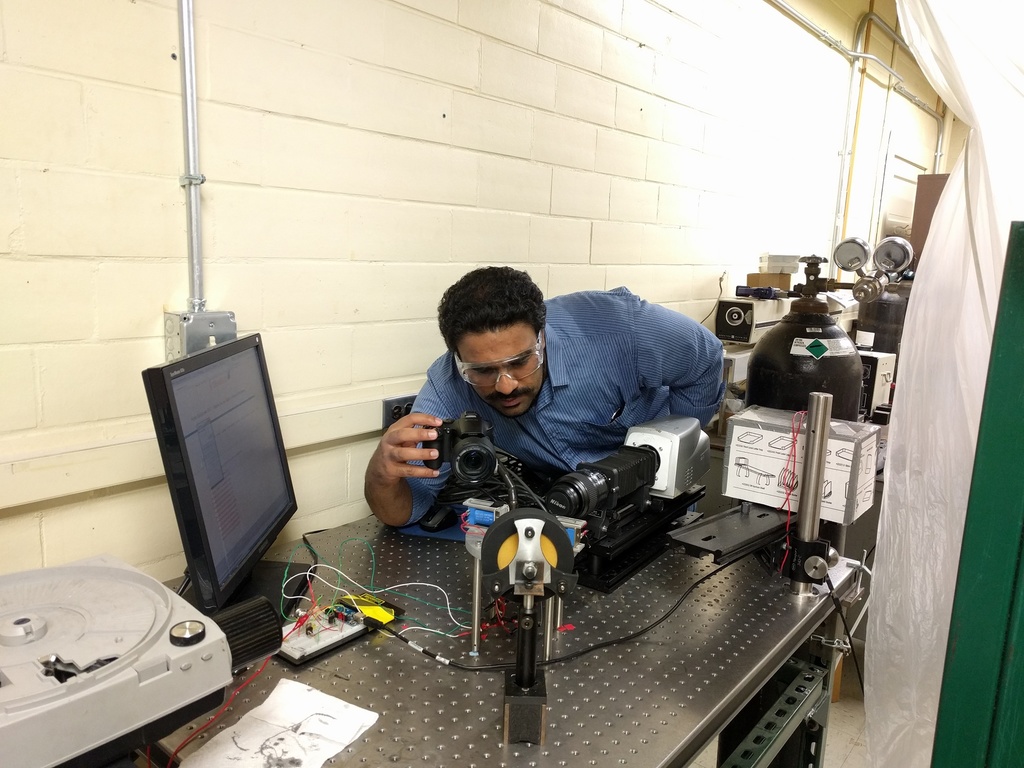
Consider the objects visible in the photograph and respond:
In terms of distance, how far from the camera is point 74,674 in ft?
2.14

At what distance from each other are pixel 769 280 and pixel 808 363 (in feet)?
5.21

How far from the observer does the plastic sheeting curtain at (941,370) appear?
1.04 meters

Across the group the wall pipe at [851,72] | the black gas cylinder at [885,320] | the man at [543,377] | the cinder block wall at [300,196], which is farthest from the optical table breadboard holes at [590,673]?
the wall pipe at [851,72]

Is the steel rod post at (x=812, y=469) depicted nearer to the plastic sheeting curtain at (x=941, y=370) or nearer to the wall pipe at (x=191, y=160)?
the plastic sheeting curtain at (x=941, y=370)

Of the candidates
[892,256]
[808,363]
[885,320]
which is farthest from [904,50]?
[808,363]

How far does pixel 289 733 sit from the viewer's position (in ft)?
3.00

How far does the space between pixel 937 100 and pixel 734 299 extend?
3235 millimetres

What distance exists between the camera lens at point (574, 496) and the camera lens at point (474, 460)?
0.36 feet

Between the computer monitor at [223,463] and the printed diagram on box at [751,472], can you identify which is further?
the printed diagram on box at [751,472]

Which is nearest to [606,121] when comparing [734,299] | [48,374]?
[734,299]

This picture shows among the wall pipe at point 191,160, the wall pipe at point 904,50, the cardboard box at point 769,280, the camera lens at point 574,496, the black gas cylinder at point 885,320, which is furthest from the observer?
the wall pipe at point 904,50

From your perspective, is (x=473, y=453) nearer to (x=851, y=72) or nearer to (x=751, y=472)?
(x=751, y=472)

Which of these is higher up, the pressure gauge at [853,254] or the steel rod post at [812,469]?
the pressure gauge at [853,254]

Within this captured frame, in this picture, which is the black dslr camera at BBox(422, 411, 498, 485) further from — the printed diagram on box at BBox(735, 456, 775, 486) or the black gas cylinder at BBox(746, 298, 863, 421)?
the black gas cylinder at BBox(746, 298, 863, 421)
